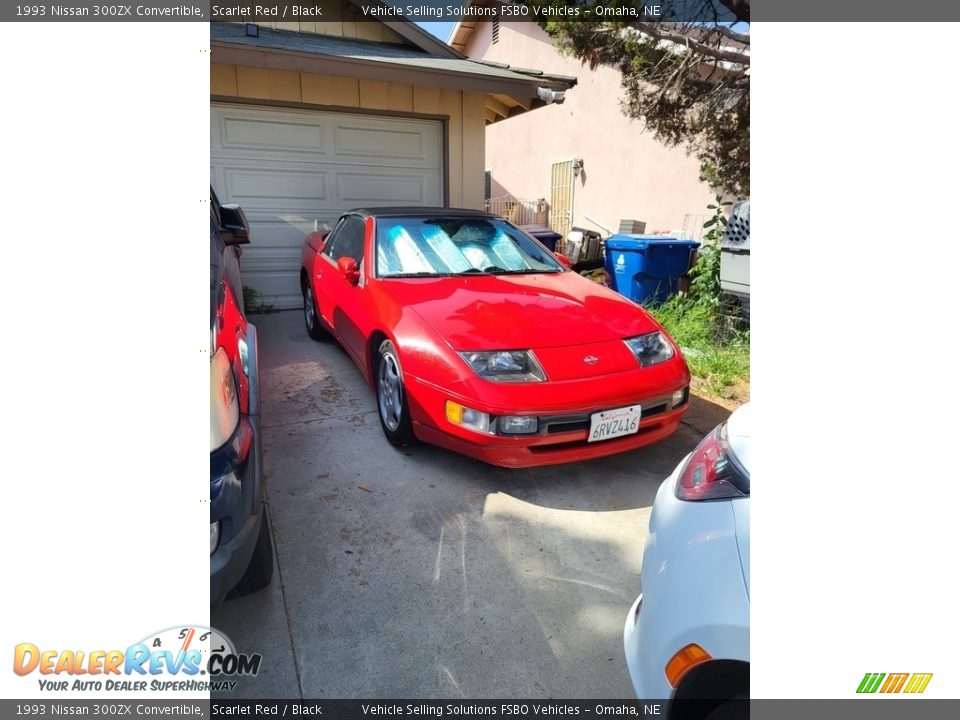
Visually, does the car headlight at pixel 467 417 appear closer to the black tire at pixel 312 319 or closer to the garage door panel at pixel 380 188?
the black tire at pixel 312 319

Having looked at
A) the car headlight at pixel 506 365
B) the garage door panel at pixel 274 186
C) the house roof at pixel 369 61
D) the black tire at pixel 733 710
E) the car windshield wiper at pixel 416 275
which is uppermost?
the house roof at pixel 369 61

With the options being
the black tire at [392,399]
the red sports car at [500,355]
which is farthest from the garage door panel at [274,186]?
the black tire at [392,399]

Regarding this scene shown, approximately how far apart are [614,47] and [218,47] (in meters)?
3.51

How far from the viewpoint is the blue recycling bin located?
6.14 metres

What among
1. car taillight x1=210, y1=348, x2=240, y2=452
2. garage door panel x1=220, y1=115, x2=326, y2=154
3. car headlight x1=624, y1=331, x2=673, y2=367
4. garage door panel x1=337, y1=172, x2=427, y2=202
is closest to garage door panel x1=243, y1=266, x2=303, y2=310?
garage door panel x1=337, y1=172, x2=427, y2=202

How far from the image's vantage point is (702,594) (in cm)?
120

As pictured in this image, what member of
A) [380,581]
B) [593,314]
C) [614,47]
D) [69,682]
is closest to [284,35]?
[614,47]

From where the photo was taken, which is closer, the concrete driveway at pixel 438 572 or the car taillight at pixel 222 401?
the car taillight at pixel 222 401

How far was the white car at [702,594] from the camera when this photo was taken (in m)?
1.15

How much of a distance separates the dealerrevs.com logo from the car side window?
9.28ft

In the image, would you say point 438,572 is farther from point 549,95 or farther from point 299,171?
point 549,95

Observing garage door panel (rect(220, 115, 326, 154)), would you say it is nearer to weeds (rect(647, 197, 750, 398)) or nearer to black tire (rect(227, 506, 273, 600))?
weeds (rect(647, 197, 750, 398))

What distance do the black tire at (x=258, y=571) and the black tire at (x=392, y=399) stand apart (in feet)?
3.64
